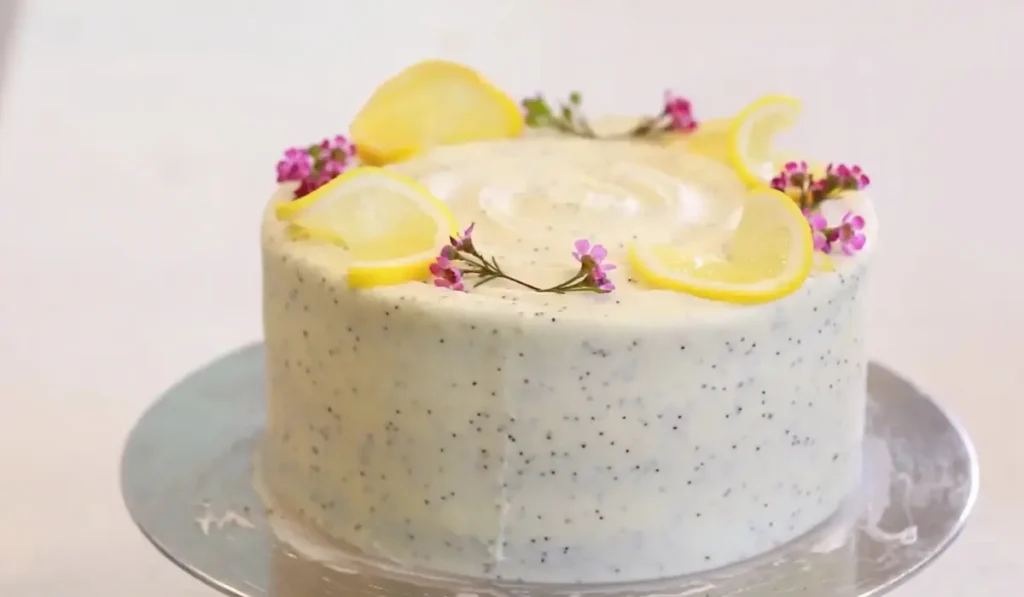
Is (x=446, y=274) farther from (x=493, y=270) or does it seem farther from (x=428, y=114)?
(x=428, y=114)

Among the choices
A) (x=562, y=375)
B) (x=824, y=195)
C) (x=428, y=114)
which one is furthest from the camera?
(x=428, y=114)

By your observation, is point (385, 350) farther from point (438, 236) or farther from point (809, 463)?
point (809, 463)

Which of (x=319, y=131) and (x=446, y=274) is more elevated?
(x=446, y=274)

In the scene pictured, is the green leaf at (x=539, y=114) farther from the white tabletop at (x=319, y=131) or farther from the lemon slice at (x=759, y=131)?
the white tabletop at (x=319, y=131)

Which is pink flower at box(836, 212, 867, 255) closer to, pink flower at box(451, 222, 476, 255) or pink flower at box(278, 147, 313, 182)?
pink flower at box(451, 222, 476, 255)

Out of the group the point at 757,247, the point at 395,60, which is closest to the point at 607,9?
the point at 395,60

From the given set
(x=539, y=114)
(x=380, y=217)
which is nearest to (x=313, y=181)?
(x=380, y=217)
